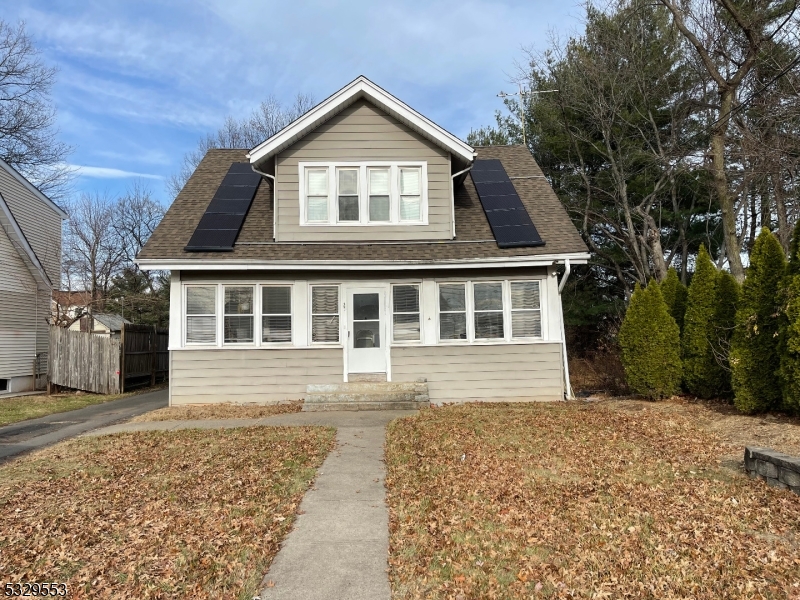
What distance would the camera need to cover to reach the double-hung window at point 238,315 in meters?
11.8

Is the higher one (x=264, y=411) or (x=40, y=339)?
(x=40, y=339)

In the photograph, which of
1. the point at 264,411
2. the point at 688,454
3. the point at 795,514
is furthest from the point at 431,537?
the point at 264,411

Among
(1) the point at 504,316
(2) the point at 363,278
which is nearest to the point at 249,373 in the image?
(2) the point at 363,278

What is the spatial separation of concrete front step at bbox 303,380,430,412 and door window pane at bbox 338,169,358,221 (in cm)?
391

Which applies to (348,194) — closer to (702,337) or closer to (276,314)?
(276,314)

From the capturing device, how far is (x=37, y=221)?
19984 mm

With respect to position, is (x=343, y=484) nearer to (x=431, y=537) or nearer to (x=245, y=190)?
(x=431, y=537)

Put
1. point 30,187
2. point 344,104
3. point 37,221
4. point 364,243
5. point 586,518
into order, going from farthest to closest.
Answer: point 37,221, point 30,187, point 344,104, point 364,243, point 586,518

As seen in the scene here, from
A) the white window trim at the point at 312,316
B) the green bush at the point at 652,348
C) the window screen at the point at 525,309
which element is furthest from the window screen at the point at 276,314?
the green bush at the point at 652,348

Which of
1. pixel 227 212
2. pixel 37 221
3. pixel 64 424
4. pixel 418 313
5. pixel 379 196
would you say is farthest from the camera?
pixel 37 221

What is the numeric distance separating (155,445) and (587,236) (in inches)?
747

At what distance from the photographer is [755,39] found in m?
11.6

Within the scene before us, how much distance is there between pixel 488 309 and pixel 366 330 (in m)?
2.76

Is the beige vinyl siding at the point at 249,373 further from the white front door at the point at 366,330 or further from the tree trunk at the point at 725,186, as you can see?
the tree trunk at the point at 725,186
